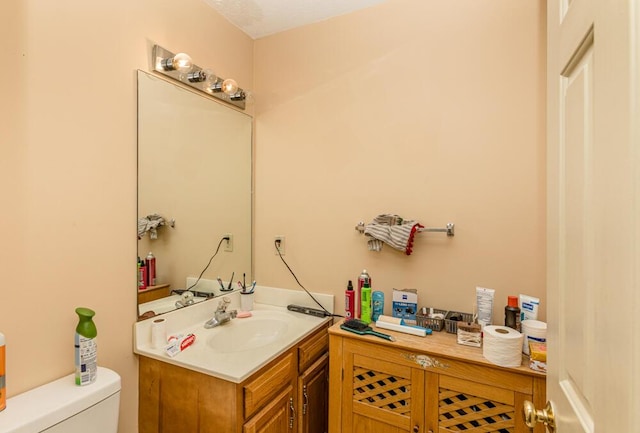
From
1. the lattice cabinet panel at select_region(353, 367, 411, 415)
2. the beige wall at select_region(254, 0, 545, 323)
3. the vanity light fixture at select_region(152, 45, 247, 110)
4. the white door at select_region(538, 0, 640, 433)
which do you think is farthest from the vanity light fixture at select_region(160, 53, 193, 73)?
the lattice cabinet panel at select_region(353, 367, 411, 415)

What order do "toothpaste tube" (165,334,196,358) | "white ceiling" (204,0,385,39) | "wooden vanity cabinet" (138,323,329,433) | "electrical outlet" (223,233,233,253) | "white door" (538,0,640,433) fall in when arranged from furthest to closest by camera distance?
"electrical outlet" (223,233,233,253), "white ceiling" (204,0,385,39), "toothpaste tube" (165,334,196,358), "wooden vanity cabinet" (138,323,329,433), "white door" (538,0,640,433)

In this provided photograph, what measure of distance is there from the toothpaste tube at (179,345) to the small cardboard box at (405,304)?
995 millimetres

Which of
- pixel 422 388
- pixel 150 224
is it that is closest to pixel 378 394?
pixel 422 388

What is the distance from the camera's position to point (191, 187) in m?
1.67

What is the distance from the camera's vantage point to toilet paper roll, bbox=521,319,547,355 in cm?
120

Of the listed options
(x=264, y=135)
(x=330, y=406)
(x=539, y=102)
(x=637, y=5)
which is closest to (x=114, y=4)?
(x=264, y=135)

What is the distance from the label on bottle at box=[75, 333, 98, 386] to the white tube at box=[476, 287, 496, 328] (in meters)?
1.56

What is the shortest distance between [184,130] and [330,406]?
1.58m

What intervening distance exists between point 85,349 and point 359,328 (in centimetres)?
109

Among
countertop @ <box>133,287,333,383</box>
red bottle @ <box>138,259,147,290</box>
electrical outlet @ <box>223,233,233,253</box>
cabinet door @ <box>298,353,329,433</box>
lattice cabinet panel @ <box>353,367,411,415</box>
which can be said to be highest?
electrical outlet @ <box>223,233,233,253</box>

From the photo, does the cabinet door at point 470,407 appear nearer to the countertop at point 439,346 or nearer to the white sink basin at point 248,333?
the countertop at point 439,346

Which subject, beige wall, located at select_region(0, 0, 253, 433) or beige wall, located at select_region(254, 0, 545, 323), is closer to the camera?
beige wall, located at select_region(0, 0, 253, 433)

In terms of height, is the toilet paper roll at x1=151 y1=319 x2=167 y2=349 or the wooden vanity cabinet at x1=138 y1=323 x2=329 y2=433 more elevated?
the toilet paper roll at x1=151 y1=319 x2=167 y2=349

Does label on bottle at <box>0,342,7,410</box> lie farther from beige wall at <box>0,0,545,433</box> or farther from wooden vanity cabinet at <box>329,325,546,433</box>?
wooden vanity cabinet at <box>329,325,546,433</box>
